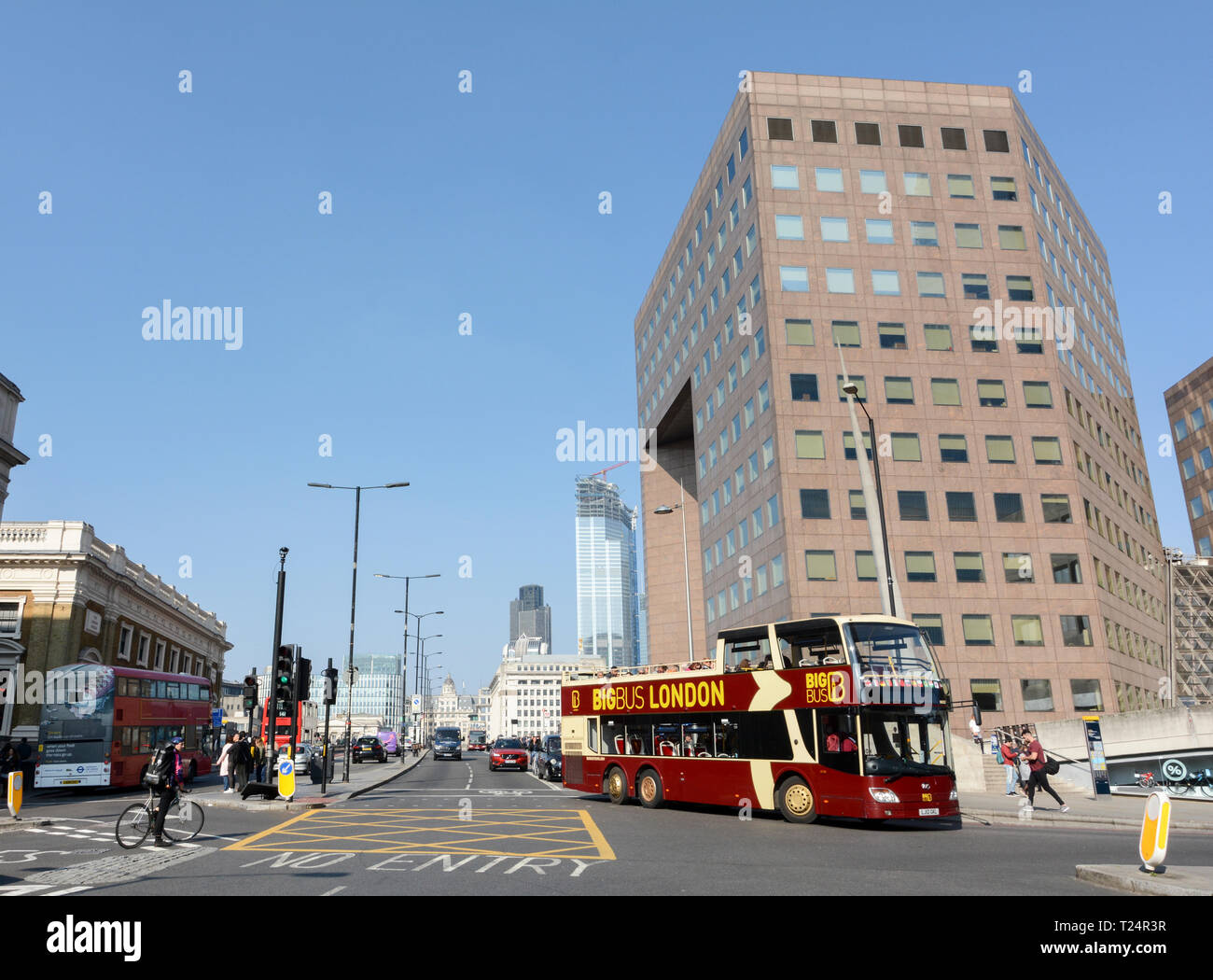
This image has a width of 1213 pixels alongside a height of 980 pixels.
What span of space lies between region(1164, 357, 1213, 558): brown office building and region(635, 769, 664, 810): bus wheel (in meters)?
78.2

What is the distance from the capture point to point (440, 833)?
16906mm

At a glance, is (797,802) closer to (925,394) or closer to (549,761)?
(549,761)

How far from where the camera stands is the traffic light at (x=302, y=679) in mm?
25625

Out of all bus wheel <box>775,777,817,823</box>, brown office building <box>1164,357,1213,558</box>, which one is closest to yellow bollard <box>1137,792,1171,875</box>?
bus wheel <box>775,777,817,823</box>

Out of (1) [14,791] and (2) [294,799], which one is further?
(2) [294,799]

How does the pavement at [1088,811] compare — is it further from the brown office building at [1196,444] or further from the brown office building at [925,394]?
the brown office building at [1196,444]

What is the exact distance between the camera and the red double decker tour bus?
18.2 meters

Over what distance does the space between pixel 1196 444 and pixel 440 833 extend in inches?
3487

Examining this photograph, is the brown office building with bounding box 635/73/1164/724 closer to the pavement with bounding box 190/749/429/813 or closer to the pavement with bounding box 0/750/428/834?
the pavement with bounding box 190/749/429/813

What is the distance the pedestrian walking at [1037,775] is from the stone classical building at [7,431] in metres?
41.6

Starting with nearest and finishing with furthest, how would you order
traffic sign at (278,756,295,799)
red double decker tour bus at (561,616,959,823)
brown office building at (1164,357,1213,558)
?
red double decker tour bus at (561,616,959,823)
traffic sign at (278,756,295,799)
brown office building at (1164,357,1213,558)

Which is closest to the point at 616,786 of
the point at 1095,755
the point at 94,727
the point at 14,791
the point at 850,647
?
the point at 850,647

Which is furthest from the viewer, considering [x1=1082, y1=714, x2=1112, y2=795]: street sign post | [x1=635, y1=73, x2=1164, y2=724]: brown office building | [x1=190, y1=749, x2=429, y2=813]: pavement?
[x1=635, y1=73, x2=1164, y2=724]: brown office building
